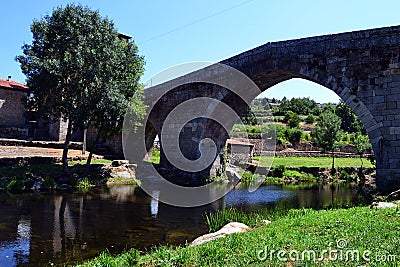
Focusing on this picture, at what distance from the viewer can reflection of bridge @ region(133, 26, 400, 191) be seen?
36.3ft

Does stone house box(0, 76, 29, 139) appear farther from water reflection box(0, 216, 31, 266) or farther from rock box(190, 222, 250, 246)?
rock box(190, 222, 250, 246)

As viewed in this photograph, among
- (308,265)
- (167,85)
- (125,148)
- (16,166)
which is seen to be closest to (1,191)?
(16,166)

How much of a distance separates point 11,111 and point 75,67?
43.4ft

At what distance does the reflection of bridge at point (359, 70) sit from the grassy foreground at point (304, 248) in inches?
223

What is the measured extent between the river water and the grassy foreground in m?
2.04

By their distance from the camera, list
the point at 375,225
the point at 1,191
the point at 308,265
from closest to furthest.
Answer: the point at 308,265, the point at 375,225, the point at 1,191

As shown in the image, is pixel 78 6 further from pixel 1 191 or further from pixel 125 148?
pixel 125 148

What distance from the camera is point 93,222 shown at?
9508 mm

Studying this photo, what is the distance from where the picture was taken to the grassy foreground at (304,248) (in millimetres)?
4250

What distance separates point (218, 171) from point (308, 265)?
16.8 meters

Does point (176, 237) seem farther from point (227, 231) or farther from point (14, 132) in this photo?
point (14, 132)

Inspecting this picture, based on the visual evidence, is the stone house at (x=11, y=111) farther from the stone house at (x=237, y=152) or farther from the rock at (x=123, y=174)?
the stone house at (x=237, y=152)

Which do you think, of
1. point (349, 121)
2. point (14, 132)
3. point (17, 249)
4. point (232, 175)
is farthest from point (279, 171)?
point (349, 121)

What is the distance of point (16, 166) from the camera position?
16.8 metres
